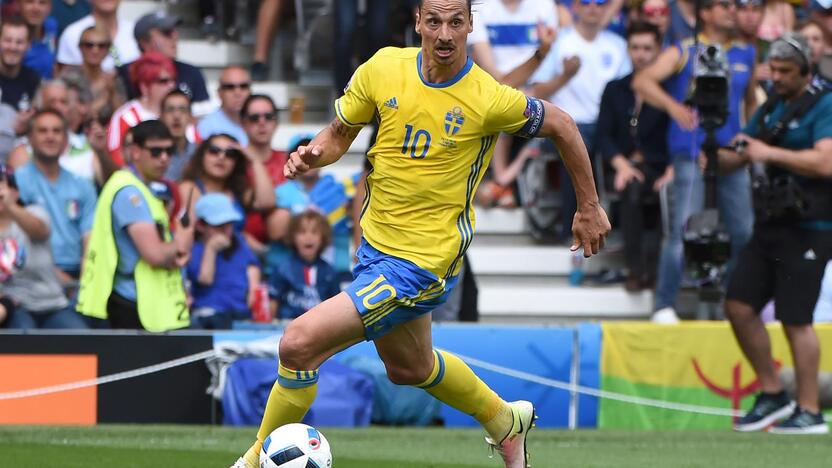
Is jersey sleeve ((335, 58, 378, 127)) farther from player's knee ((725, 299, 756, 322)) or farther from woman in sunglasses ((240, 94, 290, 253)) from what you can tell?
woman in sunglasses ((240, 94, 290, 253))

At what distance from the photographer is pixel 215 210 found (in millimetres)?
11898

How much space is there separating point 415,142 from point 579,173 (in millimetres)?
809

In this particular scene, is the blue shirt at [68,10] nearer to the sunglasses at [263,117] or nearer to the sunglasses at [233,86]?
the sunglasses at [233,86]

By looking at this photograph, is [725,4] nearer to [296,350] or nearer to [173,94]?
[173,94]

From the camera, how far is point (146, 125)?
36.9 feet

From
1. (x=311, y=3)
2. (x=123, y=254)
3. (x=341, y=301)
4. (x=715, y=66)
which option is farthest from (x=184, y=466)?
(x=311, y=3)

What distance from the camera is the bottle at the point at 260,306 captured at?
12039 millimetres

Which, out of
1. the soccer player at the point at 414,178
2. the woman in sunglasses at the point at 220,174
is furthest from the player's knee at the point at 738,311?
the woman in sunglasses at the point at 220,174

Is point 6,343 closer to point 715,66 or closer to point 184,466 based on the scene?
point 184,466

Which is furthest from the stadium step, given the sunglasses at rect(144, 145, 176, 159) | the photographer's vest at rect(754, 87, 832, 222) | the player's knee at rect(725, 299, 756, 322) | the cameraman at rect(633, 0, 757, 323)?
the sunglasses at rect(144, 145, 176, 159)

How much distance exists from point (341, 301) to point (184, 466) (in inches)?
70.9

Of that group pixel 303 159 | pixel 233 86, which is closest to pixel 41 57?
pixel 233 86

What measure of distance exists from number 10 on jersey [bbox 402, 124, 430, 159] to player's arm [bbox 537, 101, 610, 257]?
541mm

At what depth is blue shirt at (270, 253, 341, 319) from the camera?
12.1 meters
